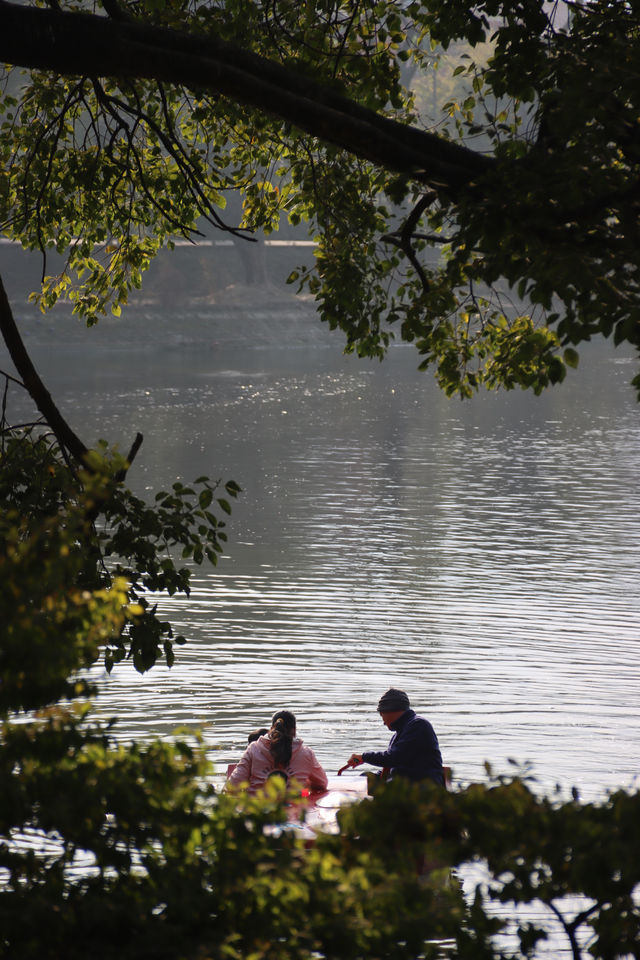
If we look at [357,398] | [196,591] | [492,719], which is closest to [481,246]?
[492,719]

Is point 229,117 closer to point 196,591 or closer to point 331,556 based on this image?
point 196,591

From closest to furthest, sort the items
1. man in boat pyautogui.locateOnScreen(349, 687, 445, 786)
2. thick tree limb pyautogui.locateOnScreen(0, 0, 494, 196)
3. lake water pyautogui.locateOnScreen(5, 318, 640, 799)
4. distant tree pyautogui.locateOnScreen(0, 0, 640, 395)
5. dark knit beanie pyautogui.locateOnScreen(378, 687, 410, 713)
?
distant tree pyautogui.locateOnScreen(0, 0, 640, 395), thick tree limb pyautogui.locateOnScreen(0, 0, 494, 196), man in boat pyautogui.locateOnScreen(349, 687, 445, 786), dark knit beanie pyautogui.locateOnScreen(378, 687, 410, 713), lake water pyautogui.locateOnScreen(5, 318, 640, 799)

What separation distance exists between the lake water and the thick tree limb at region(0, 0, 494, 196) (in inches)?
105

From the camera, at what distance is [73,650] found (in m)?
2.88

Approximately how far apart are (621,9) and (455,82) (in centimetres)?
8801

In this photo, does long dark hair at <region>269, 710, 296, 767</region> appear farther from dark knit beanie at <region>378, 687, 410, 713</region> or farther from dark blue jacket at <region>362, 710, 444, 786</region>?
dark blue jacket at <region>362, 710, 444, 786</region>

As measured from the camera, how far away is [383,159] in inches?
203

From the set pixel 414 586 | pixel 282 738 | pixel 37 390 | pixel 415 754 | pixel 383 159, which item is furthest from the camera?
pixel 414 586

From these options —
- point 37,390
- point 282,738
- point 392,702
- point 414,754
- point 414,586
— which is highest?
point 37,390

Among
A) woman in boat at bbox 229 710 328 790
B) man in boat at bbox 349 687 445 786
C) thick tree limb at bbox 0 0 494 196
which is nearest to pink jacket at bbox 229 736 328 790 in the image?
woman in boat at bbox 229 710 328 790

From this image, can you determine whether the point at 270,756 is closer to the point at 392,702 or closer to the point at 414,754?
the point at 392,702

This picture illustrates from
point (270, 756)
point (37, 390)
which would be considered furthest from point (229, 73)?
point (270, 756)

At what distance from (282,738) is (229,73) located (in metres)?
5.73

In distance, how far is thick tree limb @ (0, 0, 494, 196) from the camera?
5.11 meters
